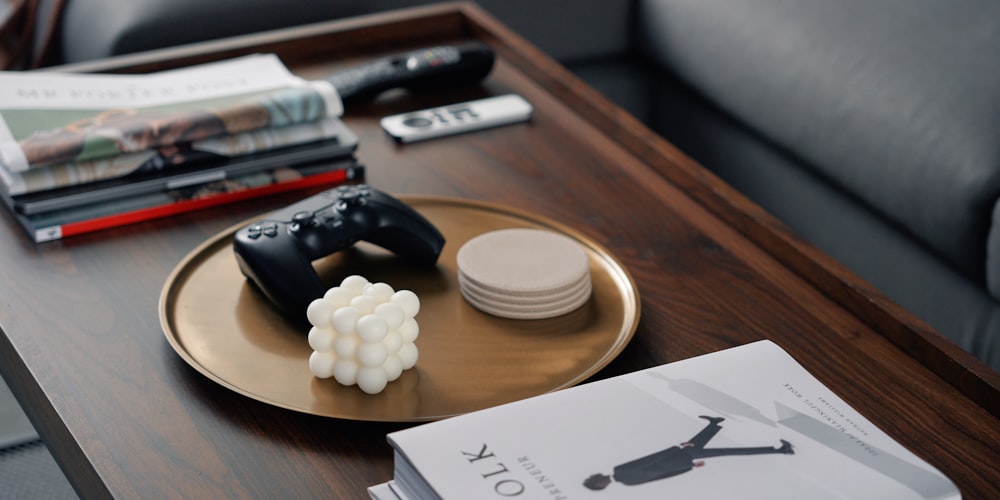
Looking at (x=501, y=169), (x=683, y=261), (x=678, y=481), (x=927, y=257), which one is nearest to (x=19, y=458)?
(x=501, y=169)

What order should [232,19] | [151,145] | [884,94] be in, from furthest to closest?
1. [232,19]
2. [884,94]
3. [151,145]

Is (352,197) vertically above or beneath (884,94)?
above

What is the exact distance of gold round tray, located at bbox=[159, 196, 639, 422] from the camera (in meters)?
0.67

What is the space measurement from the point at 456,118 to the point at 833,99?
545mm

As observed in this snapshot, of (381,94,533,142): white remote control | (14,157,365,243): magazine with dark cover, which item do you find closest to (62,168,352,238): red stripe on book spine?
(14,157,365,243): magazine with dark cover

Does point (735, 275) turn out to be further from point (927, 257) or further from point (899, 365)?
point (927, 257)

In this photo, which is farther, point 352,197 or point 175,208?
point 175,208

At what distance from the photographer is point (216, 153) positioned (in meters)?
0.94

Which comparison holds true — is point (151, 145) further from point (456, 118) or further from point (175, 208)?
point (456, 118)

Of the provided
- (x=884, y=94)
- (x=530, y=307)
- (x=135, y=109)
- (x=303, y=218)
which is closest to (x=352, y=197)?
(x=303, y=218)

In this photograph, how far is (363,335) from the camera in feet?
2.13

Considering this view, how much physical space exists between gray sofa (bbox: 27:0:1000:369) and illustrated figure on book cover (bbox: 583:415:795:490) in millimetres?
698

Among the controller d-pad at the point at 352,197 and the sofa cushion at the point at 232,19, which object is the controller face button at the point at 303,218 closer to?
the controller d-pad at the point at 352,197

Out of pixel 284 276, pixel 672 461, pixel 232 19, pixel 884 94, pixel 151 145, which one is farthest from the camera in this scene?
pixel 232 19
